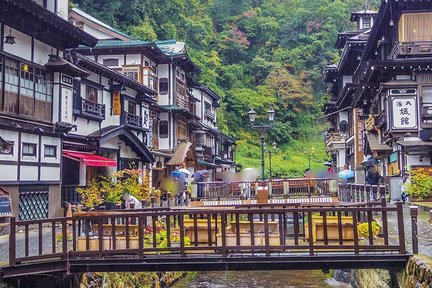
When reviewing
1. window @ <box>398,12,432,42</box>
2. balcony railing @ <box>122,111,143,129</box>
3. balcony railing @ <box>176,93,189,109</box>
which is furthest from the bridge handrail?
balcony railing @ <box>176,93,189,109</box>

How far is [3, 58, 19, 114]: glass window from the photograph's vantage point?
19.7m

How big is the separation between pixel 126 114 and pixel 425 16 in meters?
18.6

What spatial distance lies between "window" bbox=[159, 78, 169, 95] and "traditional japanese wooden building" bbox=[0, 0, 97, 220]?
61.6 feet

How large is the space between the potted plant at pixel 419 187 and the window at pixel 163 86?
22667mm

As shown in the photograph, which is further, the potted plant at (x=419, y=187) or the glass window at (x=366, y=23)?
the glass window at (x=366, y=23)

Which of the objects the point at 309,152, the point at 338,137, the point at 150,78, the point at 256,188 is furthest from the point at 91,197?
the point at 309,152

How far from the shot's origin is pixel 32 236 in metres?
17.9

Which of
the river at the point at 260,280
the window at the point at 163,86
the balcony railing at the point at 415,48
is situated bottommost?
the river at the point at 260,280

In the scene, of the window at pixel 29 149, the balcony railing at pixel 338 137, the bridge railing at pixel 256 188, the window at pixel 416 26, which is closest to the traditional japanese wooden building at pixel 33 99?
the window at pixel 29 149

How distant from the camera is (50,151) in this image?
22.8 m

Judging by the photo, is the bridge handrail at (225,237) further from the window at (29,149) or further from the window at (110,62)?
the window at (110,62)

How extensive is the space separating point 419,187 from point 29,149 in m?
19.3

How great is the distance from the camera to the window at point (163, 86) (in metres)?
43.3

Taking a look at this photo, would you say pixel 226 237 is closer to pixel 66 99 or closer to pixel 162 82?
pixel 66 99
